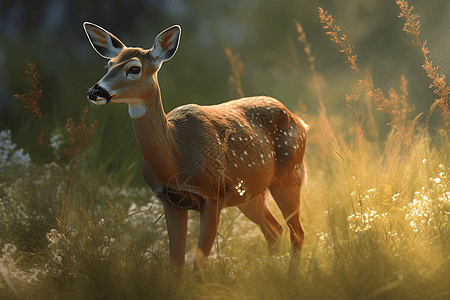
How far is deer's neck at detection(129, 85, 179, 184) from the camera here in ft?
9.25

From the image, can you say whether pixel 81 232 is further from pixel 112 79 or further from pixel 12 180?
pixel 12 180

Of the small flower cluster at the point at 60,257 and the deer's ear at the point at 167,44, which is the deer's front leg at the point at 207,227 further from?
the deer's ear at the point at 167,44

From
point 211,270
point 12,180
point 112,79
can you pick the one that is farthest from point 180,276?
point 12,180

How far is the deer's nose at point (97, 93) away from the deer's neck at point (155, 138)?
250 mm

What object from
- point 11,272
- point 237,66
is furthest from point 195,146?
point 237,66

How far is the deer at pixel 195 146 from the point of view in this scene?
9.25 ft

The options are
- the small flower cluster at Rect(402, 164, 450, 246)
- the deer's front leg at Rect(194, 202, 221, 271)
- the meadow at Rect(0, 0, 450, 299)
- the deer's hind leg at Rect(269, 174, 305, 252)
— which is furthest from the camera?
the deer's hind leg at Rect(269, 174, 305, 252)

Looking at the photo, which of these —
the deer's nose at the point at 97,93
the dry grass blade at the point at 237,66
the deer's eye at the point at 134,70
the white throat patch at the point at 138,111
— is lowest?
the white throat patch at the point at 138,111

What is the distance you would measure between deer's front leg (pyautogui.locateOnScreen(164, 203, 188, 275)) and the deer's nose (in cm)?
97

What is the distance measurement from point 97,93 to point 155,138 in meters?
0.50

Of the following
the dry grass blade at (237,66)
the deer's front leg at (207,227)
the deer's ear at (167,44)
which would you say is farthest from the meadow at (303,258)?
the dry grass blade at (237,66)

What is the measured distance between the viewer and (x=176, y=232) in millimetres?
3117

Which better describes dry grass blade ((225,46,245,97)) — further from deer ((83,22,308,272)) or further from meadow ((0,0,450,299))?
meadow ((0,0,450,299))

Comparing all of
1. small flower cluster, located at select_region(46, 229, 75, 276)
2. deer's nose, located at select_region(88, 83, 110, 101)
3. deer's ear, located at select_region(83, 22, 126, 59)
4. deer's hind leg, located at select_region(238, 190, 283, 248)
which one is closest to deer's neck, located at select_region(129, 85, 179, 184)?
deer's nose, located at select_region(88, 83, 110, 101)
